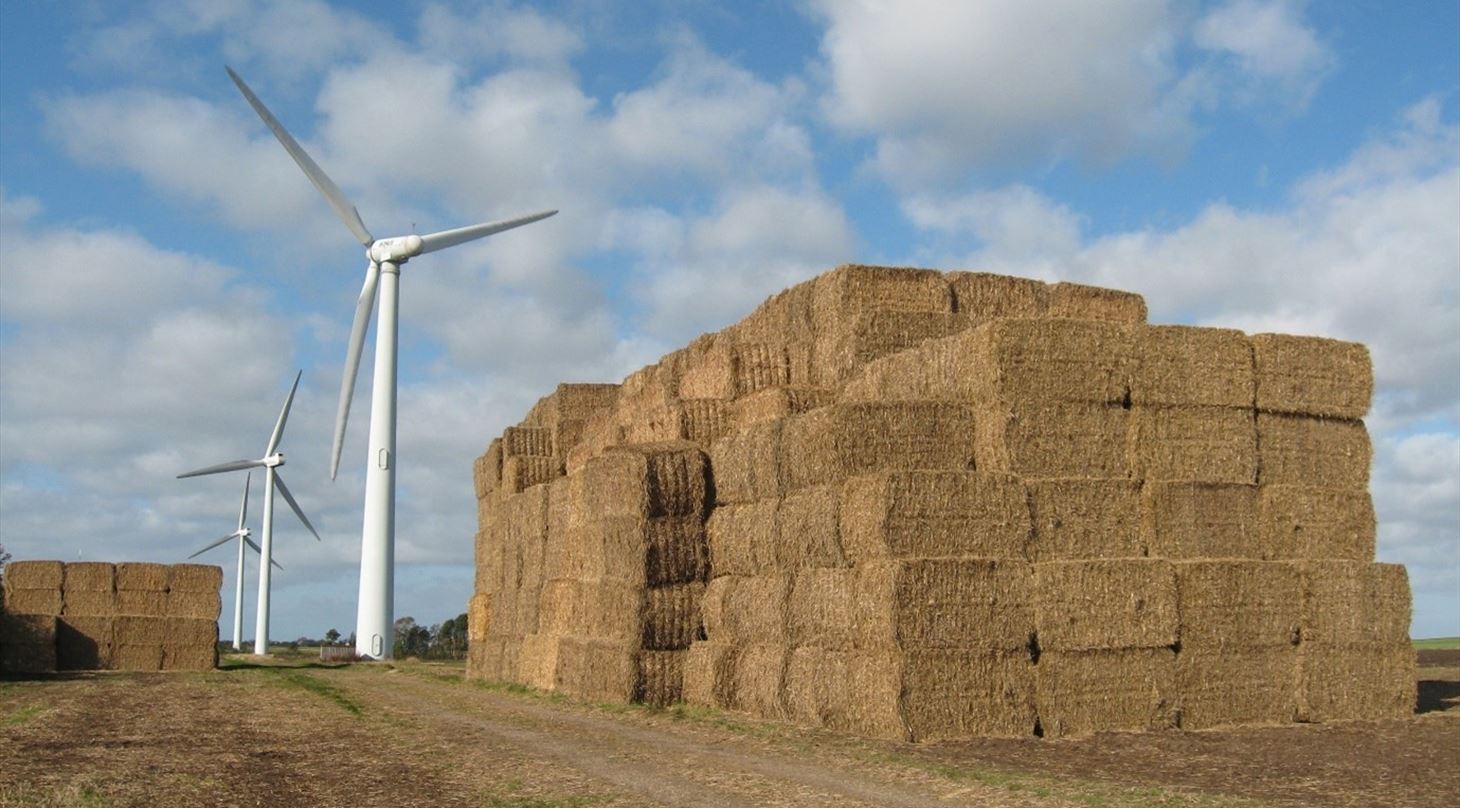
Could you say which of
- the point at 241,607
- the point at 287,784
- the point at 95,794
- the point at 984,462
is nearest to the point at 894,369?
the point at 984,462

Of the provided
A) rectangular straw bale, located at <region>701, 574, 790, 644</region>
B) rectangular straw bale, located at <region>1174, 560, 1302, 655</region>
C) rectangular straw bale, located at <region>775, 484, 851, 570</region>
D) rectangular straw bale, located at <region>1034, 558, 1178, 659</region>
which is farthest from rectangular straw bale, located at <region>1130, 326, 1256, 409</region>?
rectangular straw bale, located at <region>701, 574, 790, 644</region>

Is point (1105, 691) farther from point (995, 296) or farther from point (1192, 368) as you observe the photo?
point (995, 296)

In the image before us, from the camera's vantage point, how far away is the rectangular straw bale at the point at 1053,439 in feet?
49.4

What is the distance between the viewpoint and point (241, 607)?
68188mm

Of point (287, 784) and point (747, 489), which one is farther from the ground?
point (747, 489)

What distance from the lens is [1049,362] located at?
600 inches

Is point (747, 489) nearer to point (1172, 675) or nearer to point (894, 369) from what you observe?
point (894, 369)

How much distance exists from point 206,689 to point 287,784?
1597cm

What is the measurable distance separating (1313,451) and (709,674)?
7964mm

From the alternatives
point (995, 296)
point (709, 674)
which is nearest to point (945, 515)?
point (709, 674)

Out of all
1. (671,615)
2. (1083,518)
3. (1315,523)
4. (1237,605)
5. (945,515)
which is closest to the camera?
(945,515)

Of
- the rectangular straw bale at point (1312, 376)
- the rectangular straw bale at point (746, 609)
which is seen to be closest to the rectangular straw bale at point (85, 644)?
the rectangular straw bale at point (746, 609)

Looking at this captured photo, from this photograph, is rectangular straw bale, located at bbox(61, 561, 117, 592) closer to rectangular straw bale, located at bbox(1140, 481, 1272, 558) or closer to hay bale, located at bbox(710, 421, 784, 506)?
hay bale, located at bbox(710, 421, 784, 506)

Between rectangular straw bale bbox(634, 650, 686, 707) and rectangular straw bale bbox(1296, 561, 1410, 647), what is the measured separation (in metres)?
7.95
